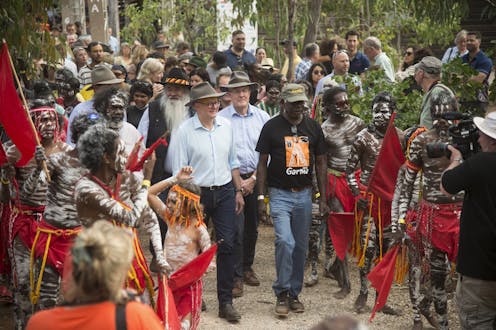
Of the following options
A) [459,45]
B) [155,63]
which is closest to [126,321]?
[155,63]

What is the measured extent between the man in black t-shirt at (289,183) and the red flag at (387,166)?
646mm

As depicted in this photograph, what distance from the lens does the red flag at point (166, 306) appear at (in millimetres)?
6668

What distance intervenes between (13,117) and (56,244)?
1.15 meters

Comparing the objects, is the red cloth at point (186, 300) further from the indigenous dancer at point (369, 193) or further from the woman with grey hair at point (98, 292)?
the woman with grey hair at point (98, 292)

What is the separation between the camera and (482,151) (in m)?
6.02

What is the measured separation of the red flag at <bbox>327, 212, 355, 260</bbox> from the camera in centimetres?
941

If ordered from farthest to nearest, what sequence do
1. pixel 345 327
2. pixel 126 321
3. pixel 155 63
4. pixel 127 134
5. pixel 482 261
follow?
pixel 155 63
pixel 127 134
pixel 482 261
pixel 126 321
pixel 345 327

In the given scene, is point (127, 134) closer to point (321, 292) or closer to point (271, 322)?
point (271, 322)

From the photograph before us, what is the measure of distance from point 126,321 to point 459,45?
11.8m

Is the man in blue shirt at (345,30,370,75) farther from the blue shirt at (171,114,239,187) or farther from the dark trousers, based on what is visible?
the dark trousers

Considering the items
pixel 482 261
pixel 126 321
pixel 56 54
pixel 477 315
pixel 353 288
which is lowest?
pixel 353 288

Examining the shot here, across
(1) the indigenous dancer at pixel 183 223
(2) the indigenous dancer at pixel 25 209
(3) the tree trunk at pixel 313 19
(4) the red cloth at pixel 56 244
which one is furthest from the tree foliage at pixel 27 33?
(3) the tree trunk at pixel 313 19

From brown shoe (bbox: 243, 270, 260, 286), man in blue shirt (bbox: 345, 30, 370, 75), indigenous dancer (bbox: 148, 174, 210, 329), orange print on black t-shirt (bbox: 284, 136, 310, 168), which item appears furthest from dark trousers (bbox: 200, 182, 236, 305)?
man in blue shirt (bbox: 345, 30, 370, 75)

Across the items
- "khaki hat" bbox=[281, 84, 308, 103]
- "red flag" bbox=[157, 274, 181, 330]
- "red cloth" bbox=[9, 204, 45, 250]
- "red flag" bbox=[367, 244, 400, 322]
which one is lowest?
"red flag" bbox=[367, 244, 400, 322]
